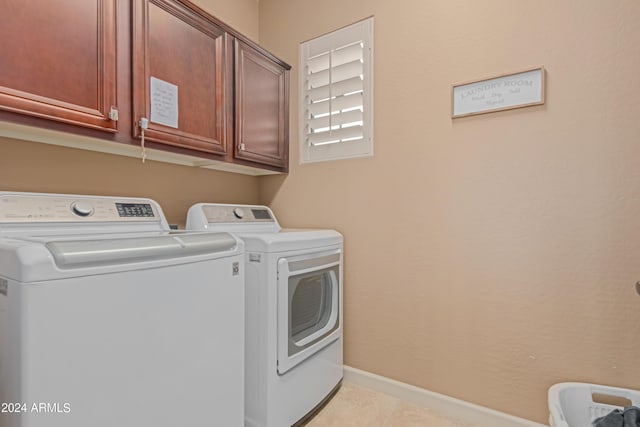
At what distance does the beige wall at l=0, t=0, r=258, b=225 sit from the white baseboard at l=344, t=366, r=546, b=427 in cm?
143

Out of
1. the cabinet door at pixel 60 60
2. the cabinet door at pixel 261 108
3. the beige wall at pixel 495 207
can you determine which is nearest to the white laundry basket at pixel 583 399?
the beige wall at pixel 495 207

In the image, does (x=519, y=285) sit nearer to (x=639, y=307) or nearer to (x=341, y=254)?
(x=639, y=307)

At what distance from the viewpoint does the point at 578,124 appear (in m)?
1.34

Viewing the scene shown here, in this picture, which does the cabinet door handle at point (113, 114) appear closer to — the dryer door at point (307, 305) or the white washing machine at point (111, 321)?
the white washing machine at point (111, 321)

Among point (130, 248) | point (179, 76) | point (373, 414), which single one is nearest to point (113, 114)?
point (179, 76)

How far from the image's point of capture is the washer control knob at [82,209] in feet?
A: 3.97

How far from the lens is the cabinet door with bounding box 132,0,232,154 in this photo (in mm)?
1307

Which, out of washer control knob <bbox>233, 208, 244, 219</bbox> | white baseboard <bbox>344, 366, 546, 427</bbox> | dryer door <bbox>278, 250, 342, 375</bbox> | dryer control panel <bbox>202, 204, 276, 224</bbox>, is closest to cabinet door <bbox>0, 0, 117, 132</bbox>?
dryer control panel <bbox>202, 204, 276, 224</bbox>

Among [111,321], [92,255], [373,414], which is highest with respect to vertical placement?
[92,255]

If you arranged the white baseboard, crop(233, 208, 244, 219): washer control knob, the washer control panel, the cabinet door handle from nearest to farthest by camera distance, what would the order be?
1. the washer control panel
2. the cabinet door handle
3. the white baseboard
4. crop(233, 208, 244, 219): washer control knob

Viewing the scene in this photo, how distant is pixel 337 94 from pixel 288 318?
4.53 ft

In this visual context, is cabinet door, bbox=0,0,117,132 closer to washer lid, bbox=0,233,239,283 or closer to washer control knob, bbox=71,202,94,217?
washer control knob, bbox=71,202,94,217

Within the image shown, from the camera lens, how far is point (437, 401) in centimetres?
166

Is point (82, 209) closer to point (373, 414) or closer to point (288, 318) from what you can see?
point (288, 318)
